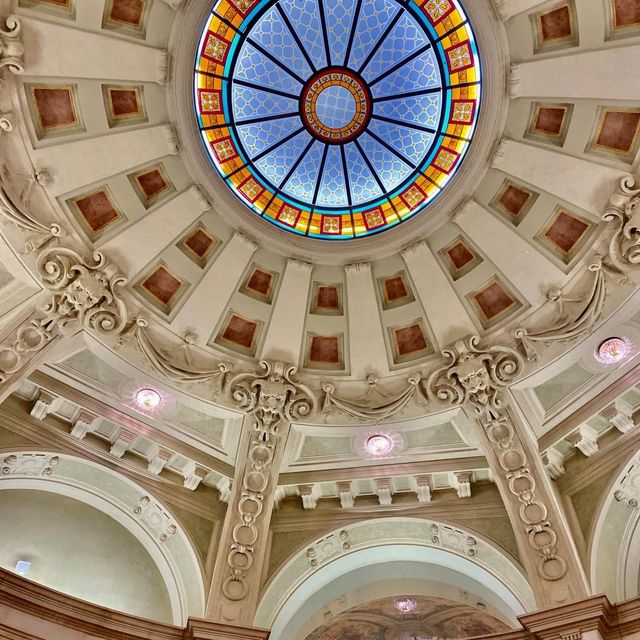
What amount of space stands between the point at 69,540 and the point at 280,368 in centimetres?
526

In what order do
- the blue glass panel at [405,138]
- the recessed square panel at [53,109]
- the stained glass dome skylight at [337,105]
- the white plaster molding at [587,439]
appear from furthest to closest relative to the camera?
the blue glass panel at [405,138] < the stained glass dome skylight at [337,105] < the white plaster molding at [587,439] < the recessed square panel at [53,109]

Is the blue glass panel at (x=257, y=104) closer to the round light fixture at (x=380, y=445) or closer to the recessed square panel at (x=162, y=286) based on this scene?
the recessed square panel at (x=162, y=286)

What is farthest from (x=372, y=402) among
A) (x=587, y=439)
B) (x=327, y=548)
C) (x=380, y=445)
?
(x=587, y=439)

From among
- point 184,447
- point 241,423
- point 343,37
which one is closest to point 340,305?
point 241,423

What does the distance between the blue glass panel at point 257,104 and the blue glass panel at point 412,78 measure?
6.21 ft

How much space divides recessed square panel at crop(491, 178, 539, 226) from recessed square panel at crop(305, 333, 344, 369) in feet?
14.4

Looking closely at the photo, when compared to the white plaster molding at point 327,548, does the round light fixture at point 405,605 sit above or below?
above

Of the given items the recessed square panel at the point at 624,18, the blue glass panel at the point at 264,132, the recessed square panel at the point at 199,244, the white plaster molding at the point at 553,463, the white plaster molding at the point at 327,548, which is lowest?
the white plaster molding at the point at 327,548

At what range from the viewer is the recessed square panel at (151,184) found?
1292 cm

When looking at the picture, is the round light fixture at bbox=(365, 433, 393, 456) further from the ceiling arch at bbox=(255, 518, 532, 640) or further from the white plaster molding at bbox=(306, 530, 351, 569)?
the white plaster molding at bbox=(306, 530, 351, 569)

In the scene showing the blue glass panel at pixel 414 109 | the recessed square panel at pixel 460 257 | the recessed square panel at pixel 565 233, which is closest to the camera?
the recessed square panel at pixel 565 233

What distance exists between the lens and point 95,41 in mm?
11023

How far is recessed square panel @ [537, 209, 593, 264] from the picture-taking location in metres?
12.3

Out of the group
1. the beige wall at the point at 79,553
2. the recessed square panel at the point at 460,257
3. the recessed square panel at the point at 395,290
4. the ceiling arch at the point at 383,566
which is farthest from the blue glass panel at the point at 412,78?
the beige wall at the point at 79,553
